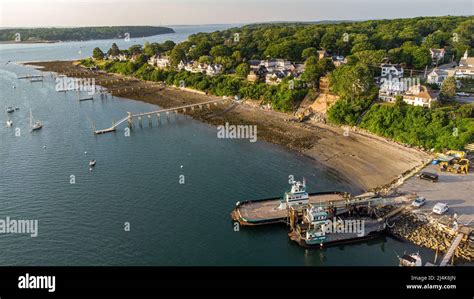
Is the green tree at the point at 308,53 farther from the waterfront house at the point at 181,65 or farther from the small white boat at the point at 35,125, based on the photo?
the small white boat at the point at 35,125

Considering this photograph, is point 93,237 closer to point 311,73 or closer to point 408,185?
point 408,185

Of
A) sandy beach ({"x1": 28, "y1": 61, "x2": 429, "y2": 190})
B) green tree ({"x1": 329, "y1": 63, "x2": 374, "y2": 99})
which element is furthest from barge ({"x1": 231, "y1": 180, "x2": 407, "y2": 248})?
green tree ({"x1": 329, "y1": 63, "x2": 374, "y2": 99})

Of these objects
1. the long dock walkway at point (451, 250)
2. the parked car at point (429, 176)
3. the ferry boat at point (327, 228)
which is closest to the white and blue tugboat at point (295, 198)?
the ferry boat at point (327, 228)

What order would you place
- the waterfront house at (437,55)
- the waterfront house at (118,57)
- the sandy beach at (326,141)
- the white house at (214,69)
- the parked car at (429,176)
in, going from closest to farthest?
the parked car at (429,176)
the sandy beach at (326,141)
the waterfront house at (437,55)
the white house at (214,69)
the waterfront house at (118,57)

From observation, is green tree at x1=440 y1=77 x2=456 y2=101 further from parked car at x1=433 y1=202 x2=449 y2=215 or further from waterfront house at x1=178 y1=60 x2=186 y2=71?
waterfront house at x1=178 y1=60 x2=186 y2=71

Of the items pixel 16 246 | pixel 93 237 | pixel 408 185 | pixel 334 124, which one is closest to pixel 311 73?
pixel 334 124

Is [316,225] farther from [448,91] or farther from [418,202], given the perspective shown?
[448,91]
